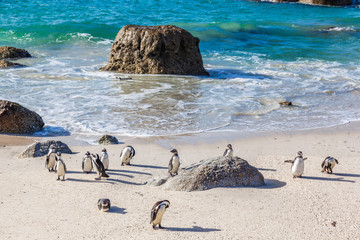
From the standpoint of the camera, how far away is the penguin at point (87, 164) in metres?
8.29

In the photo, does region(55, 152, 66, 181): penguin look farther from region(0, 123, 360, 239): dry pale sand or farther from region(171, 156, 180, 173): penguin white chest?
region(171, 156, 180, 173): penguin white chest

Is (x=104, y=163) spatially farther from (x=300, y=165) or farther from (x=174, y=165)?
(x=300, y=165)

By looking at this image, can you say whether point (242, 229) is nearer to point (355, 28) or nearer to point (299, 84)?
point (299, 84)

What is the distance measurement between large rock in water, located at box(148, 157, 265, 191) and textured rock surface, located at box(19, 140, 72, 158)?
2539mm

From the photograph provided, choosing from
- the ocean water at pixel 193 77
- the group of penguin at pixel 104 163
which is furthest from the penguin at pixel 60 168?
the ocean water at pixel 193 77

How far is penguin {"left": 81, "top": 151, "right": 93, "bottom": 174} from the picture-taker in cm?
829

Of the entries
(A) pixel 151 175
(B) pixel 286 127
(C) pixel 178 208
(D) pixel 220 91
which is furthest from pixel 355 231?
(D) pixel 220 91

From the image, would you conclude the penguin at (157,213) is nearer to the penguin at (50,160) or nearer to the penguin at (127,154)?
the penguin at (127,154)

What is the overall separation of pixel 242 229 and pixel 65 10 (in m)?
32.9

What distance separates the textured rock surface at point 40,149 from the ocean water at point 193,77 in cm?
159

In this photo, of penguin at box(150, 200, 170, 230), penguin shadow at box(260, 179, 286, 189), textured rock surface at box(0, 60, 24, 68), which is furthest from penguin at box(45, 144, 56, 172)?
textured rock surface at box(0, 60, 24, 68)

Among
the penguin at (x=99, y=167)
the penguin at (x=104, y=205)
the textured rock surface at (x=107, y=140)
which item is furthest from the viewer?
the textured rock surface at (x=107, y=140)

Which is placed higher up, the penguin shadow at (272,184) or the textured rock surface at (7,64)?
the penguin shadow at (272,184)

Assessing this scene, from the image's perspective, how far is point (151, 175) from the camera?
27.5 ft
